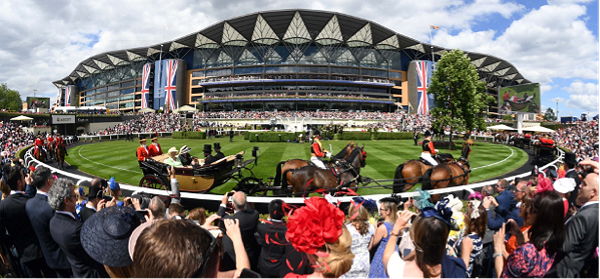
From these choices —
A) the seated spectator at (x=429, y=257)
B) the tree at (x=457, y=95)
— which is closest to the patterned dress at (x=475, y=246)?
the seated spectator at (x=429, y=257)

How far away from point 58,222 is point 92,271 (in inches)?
24.2

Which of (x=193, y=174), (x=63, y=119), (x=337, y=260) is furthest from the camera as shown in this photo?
(x=63, y=119)

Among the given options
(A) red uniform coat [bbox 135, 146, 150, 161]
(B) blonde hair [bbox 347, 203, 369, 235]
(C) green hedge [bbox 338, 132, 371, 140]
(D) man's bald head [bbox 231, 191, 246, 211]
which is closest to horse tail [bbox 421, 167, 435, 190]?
(B) blonde hair [bbox 347, 203, 369, 235]

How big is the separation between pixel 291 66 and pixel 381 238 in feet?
240

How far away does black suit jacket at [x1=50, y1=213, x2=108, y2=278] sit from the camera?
269 centimetres

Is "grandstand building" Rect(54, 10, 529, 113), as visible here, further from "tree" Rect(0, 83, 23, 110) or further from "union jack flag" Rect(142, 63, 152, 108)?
"tree" Rect(0, 83, 23, 110)

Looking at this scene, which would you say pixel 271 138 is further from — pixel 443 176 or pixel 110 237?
pixel 110 237

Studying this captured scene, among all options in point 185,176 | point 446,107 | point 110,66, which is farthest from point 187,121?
point 110,66

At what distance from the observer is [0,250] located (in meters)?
3.76

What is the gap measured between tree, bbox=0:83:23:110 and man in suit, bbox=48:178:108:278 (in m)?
109

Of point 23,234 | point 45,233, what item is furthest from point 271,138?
point 45,233

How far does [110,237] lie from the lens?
78.7 inches

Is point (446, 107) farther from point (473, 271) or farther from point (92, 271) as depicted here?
point (92, 271)

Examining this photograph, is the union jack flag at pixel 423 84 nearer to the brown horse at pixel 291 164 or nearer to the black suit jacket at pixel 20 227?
the brown horse at pixel 291 164
